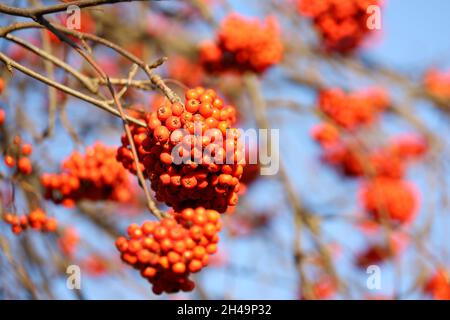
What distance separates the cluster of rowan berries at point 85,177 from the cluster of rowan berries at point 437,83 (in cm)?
354

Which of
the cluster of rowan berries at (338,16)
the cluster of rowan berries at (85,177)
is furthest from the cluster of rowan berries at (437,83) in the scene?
the cluster of rowan berries at (85,177)

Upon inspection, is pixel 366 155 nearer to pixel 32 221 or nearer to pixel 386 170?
pixel 386 170

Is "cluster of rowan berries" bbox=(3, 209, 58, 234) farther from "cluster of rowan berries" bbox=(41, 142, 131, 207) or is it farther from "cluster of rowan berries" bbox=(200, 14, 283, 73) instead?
"cluster of rowan berries" bbox=(200, 14, 283, 73)

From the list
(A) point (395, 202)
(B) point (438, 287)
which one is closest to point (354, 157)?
(A) point (395, 202)

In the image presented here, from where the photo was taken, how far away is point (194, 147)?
→ 174 cm

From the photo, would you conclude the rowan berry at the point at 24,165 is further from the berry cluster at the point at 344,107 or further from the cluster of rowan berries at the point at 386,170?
the berry cluster at the point at 344,107

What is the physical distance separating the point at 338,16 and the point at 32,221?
85.0 inches

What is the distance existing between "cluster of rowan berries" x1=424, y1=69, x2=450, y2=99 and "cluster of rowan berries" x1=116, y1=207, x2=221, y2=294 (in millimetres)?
3974

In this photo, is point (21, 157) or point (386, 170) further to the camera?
point (386, 170)

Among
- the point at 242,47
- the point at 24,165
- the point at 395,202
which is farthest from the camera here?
the point at 395,202

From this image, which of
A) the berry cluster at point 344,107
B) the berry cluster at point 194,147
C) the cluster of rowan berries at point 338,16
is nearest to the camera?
the berry cluster at point 194,147

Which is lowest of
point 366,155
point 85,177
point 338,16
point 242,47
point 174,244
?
point 174,244

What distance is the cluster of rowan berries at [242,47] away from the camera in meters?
3.47
